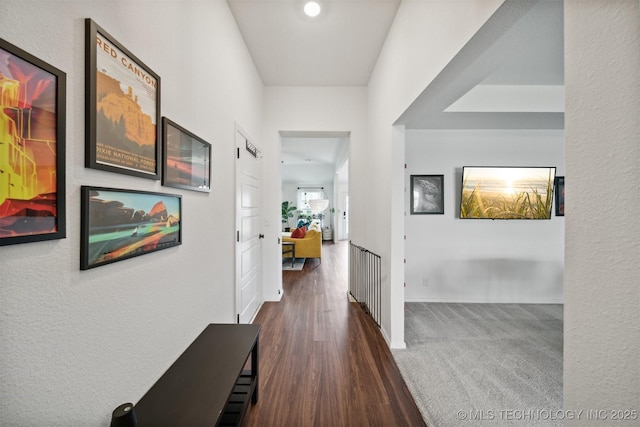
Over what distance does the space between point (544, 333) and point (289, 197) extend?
30.9ft

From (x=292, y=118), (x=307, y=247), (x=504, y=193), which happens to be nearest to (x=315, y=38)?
(x=292, y=118)

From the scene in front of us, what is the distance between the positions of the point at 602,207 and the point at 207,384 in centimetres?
154

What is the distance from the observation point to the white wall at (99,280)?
25.5 inches

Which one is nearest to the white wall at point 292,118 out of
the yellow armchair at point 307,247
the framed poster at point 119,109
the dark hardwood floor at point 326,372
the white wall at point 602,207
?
the dark hardwood floor at point 326,372

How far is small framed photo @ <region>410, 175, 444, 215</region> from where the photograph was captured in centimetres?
354

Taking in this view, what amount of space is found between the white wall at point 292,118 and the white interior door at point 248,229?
17 centimetres

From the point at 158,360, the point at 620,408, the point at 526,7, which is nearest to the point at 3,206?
the point at 158,360

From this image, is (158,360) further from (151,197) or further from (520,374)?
(520,374)

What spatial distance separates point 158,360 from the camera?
1.19 m

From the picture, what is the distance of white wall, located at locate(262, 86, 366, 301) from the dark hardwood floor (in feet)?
2.40

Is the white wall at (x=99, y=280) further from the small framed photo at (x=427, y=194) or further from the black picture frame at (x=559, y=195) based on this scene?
the black picture frame at (x=559, y=195)

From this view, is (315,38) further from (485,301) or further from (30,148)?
(485,301)

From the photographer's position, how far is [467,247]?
3.55 meters

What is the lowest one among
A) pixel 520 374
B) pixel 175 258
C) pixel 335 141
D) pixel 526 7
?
pixel 520 374
